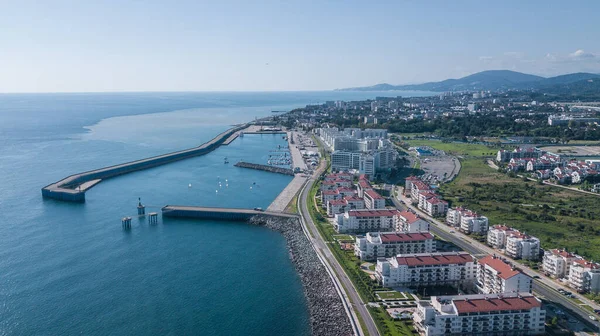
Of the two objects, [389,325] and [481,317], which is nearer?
[481,317]

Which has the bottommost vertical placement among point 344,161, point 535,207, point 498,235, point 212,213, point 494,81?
point 535,207

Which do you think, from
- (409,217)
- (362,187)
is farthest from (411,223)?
(362,187)

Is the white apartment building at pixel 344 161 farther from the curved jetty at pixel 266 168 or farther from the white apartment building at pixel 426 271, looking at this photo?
the white apartment building at pixel 426 271

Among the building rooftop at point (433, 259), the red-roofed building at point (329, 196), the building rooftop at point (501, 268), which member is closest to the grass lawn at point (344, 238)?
the building rooftop at point (433, 259)

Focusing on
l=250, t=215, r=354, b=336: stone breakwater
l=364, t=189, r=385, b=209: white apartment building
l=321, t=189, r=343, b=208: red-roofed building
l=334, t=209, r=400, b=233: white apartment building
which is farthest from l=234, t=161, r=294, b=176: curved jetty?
l=334, t=209, r=400, b=233: white apartment building

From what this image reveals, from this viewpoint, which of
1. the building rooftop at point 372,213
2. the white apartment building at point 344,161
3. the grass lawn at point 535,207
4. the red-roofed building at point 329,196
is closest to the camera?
the grass lawn at point 535,207

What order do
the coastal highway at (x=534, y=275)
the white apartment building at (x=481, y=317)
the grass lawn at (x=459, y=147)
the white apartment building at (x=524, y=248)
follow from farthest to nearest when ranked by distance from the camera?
the grass lawn at (x=459, y=147) → the white apartment building at (x=524, y=248) → the coastal highway at (x=534, y=275) → the white apartment building at (x=481, y=317)

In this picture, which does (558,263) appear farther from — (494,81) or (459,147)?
(494,81)

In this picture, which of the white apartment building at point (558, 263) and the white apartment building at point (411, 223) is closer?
the white apartment building at point (558, 263)

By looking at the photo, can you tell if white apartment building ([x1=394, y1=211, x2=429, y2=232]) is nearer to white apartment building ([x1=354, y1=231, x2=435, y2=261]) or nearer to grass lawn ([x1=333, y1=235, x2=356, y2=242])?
white apartment building ([x1=354, y1=231, x2=435, y2=261])
